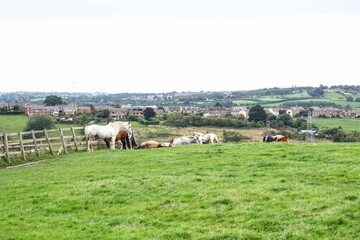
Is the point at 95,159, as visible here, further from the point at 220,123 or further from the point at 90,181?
the point at 220,123

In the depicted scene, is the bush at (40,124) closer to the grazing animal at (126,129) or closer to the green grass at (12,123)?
the green grass at (12,123)

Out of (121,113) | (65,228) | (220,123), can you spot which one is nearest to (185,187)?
(65,228)

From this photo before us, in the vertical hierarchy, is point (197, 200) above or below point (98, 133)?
above

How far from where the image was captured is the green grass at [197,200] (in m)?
8.89

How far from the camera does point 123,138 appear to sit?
29625 mm

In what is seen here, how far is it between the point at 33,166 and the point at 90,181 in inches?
335

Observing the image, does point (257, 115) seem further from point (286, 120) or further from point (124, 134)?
point (124, 134)

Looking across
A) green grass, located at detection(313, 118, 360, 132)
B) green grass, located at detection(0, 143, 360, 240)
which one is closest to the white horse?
green grass, located at detection(0, 143, 360, 240)

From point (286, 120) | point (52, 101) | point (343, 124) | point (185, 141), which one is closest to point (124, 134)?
point (185, 141)

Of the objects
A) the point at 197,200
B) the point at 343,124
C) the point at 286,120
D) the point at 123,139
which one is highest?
the point at 197,200

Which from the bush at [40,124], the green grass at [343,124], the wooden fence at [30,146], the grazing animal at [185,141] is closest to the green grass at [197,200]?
the wooden fence at [30,146]

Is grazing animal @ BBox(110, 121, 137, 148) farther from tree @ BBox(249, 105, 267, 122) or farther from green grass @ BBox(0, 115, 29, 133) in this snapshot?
tree @ BBox(249, 105, 267, 122)

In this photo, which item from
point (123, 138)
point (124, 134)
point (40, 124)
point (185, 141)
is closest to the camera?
point (185, 141)

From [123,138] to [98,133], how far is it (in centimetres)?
213
